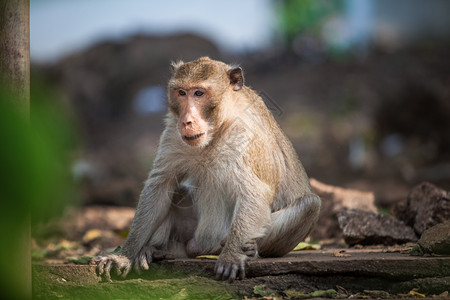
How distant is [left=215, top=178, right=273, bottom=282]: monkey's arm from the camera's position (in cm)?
466

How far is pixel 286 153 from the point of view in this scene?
5.75 m

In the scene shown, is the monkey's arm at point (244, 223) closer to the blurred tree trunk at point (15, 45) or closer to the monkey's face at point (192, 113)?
the monkey's face at point (192, 113)

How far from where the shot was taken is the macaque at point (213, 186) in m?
5.04

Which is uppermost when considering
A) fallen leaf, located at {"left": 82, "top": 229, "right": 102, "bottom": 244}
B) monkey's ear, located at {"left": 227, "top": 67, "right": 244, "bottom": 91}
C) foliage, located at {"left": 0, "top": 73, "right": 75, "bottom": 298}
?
monkey's ear, located at {"left": 227, "top": 67, "right": 244, "bottom": 91}

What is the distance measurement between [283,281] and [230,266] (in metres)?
0.43

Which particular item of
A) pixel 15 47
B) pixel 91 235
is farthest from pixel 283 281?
pixel 91 235

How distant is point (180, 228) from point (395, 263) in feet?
6.81

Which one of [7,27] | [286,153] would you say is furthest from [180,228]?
[7,27]

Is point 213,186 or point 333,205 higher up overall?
point 213,186

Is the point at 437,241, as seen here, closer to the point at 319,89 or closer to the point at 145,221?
the point at 145,221

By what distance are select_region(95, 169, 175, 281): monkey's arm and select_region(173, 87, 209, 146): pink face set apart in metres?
0.55

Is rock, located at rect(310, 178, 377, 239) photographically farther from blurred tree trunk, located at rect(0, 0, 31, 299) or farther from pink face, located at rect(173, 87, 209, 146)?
blurred tree trunk, located at rect(0, 0, 31, 299)

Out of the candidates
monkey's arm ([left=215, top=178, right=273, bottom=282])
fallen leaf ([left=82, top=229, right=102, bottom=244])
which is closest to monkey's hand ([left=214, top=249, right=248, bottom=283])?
monkey's arm ([left=215, top=178, right=273, bottom=282])

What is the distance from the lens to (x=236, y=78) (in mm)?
5457
